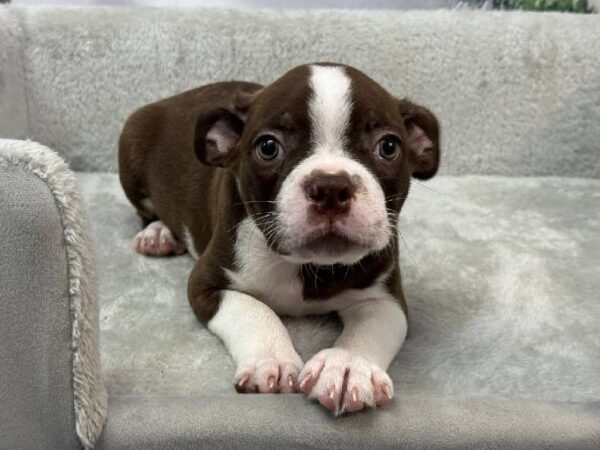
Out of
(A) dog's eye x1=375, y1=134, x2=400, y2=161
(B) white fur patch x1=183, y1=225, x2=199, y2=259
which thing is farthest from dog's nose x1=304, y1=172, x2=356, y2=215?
(B) white fur patch x1=183, y1=225, x2=199, y2=259

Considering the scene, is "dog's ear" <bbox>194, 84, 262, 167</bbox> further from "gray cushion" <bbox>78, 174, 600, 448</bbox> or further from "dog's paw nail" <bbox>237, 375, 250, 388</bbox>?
"dog's paw nail" <bbox>237, 375, 250, 388</bbox>

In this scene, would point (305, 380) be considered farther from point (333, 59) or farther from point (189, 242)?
point (333, 59)

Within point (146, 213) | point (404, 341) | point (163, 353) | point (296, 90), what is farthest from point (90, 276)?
point (146, 213)

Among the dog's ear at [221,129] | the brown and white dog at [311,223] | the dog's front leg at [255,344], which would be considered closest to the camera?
the brown and white dog at [311,223]

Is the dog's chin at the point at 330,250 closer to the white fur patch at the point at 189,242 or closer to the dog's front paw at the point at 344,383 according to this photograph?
the dog's front paw at the point at 344,383

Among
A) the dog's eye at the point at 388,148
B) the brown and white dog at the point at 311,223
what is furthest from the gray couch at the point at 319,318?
the dog's eye at the point at 388,148

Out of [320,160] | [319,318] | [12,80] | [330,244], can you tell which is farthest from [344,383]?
[12,80]
